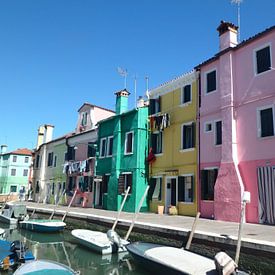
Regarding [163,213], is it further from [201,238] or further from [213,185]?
[201,238]

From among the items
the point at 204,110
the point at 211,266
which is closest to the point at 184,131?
the point at 204,110

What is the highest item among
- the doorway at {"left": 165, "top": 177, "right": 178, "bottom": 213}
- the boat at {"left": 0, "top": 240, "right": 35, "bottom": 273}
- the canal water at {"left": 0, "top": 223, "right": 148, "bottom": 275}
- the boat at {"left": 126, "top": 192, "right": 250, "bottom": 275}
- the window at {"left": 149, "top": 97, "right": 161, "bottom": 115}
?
the window at {"left": 149, "top": 97, "right": 161, "bottom": 115}

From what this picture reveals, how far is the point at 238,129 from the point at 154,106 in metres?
8.26

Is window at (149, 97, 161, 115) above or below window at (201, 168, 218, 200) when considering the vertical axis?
above

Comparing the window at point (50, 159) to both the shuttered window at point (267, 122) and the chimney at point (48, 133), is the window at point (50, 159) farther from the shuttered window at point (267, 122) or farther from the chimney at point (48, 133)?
the shuttered window at point (267, 122)

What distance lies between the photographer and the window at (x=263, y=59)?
647 inches

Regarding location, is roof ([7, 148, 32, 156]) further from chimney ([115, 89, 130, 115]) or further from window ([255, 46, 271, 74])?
window ([255, 46, 271, 74])

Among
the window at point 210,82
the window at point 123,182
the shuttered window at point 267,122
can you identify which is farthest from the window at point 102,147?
the shuttered window at point 267,122

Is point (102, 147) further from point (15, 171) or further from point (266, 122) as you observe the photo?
point (15, 171)

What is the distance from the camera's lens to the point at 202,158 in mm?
19516

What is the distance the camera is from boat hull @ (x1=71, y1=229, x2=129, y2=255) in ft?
45.7

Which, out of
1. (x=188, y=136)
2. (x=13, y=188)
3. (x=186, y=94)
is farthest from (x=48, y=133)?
(x=188, y=136)

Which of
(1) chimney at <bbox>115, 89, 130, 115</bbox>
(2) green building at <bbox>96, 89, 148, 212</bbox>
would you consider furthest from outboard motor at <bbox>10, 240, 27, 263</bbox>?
(1) chimney at <bbox>115, 89, 130, 115</bbox>

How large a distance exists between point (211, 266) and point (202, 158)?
436 inches
